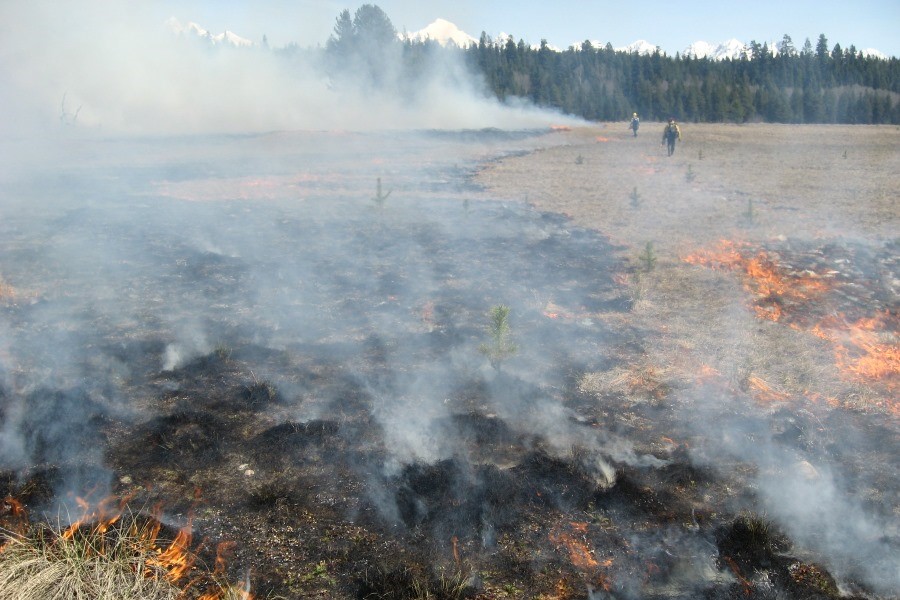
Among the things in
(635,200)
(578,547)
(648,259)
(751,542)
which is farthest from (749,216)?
(578,547)

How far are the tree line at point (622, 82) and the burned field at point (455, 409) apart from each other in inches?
1631

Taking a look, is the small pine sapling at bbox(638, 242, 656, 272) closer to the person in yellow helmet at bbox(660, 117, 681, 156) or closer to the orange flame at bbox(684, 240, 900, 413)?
the orange flame at bbox(684, 240, 900, 413)

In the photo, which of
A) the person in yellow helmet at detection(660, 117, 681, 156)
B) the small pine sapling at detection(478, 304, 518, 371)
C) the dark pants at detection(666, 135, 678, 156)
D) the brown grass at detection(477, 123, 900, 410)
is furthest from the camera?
the dark pants at detection(666, 135, 678, 156)

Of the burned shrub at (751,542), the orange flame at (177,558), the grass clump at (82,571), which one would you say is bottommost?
the burned shrub at (751,542)

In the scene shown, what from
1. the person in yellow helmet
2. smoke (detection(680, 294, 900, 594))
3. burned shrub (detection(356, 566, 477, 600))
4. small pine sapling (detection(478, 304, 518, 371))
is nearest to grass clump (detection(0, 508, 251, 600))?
burned shrub (detection(356, 566, 477, 600))

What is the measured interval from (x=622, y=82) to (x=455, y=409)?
61.4 m

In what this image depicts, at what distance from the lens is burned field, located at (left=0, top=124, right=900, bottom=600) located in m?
4.17

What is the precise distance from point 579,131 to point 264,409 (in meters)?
33.2

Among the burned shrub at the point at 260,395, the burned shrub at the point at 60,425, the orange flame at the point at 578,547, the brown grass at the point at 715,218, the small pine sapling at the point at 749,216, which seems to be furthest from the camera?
the small pine sapling at the point at 749,216

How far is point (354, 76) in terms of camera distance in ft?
157

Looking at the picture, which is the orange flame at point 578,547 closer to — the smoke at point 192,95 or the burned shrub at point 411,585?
the burned shrub at point 411,585

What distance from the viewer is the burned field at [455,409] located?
13.7 feet

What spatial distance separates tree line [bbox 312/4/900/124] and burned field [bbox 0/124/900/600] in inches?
1631

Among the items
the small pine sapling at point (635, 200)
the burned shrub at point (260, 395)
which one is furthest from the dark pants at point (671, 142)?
the burned shrub at point (260, 395)
